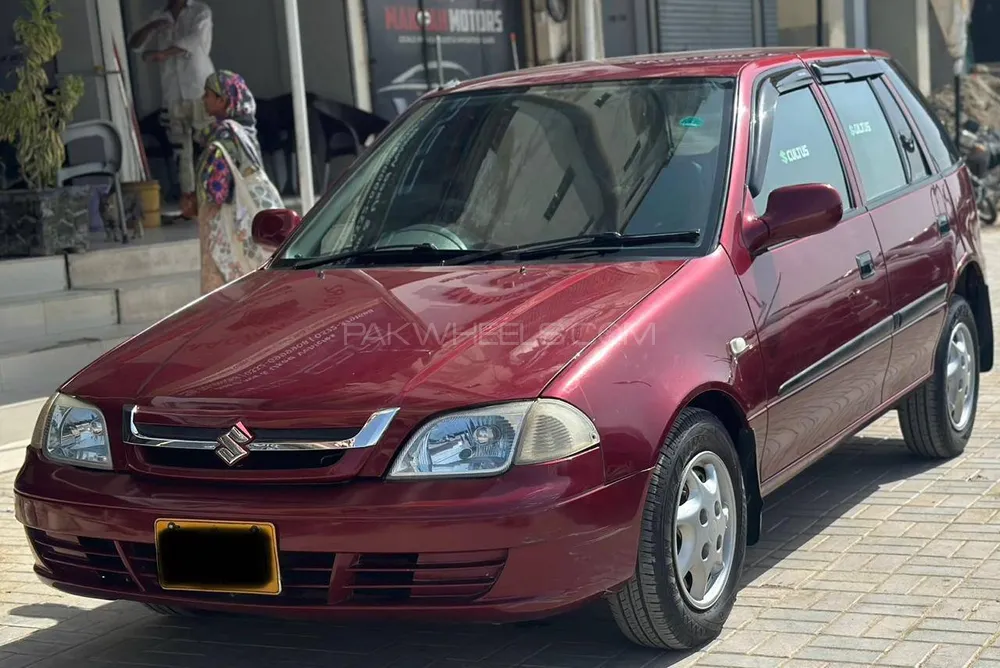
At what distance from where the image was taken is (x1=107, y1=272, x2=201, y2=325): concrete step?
891 cm

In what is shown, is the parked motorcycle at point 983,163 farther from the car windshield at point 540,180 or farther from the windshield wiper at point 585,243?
the windshield wiper at point 585,243

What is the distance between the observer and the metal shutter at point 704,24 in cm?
→ 1775

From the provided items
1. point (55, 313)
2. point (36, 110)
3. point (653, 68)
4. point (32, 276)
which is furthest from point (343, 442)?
point (36, 110)

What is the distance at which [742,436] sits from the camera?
425 cm

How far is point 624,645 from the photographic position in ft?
13.4

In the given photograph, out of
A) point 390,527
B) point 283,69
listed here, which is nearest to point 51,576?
point 390,527

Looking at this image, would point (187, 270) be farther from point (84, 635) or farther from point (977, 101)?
point (977, 101)

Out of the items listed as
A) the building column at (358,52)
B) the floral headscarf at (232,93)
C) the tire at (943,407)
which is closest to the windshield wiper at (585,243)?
the tire at (943,407)

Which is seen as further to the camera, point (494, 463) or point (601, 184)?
point (601, 184)

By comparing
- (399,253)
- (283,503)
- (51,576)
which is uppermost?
(399,253)

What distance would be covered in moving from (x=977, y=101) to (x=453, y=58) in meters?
11.4

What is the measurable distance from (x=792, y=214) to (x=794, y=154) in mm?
631

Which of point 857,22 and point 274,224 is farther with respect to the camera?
point 857,22

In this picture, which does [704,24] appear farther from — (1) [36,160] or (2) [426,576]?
(2) [426,576]
